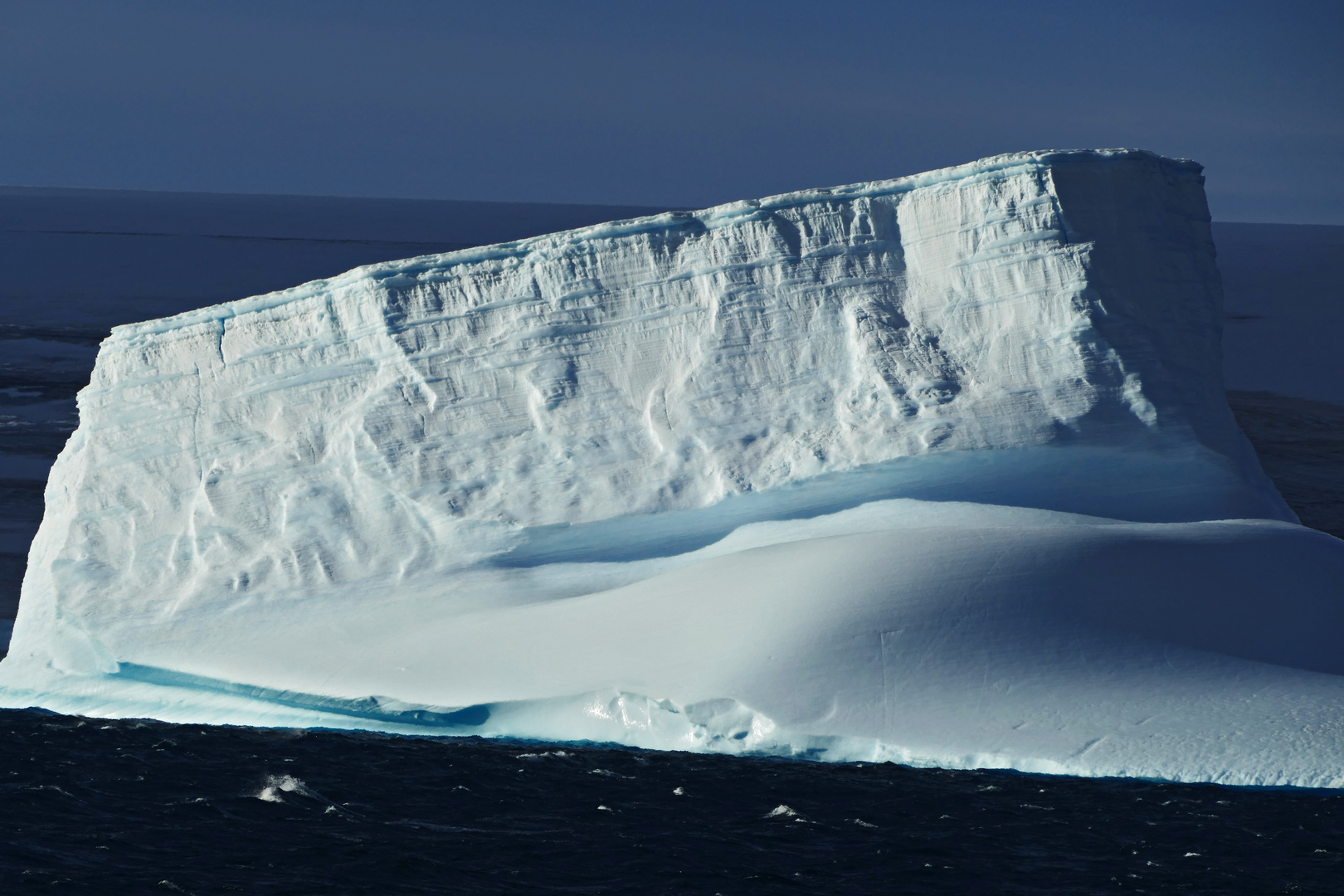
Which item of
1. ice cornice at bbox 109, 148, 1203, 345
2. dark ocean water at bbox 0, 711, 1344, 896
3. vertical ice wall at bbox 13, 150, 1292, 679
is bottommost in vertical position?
dark ocean water at bbox 0, 711, 1344, 896

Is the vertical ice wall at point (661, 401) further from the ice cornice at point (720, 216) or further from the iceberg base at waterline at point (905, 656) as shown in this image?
the iceberg base at waterline at point (905, 656)

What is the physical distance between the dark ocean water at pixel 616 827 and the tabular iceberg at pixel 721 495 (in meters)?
0.55

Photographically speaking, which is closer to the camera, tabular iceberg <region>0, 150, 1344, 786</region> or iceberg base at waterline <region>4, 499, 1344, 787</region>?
iceberg base at waterline <region>4, 499, 1344, 787</region>

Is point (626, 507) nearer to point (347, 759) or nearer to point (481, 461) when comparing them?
point (481, 461)

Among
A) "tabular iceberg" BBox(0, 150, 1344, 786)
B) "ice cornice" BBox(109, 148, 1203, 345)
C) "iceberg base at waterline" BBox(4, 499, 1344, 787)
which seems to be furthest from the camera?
"ice cornice" BBox(109, 148, 1203, 345)

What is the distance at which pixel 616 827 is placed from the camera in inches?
303

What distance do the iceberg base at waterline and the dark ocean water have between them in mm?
258

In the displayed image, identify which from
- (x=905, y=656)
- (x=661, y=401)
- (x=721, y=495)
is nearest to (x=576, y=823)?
(x=905, y=656)

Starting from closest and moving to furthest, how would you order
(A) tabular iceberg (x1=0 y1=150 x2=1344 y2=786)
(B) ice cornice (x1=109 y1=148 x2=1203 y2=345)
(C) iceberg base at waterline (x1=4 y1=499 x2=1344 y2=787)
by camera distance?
(C) iceberg base at waterline (x1=4 y1=499 x2=1344 y2=787)
(A) tabular iceberg (x1=0 y1=150 x2=1344 y2=786)
(B) ice cornice (x1=109 y1=148 x2=1203 y2=345)

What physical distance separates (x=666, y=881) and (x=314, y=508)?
5405mm

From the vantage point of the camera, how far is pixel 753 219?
37.6 feet

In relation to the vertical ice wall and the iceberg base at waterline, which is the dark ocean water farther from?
the vertical ice wall

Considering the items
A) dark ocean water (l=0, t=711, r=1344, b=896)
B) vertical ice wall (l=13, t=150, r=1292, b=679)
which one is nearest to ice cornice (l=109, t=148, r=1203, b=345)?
vertical ice wall (l=13, t=150, r=1292, b=679)

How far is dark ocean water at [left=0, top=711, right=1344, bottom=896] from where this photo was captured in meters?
6.95
